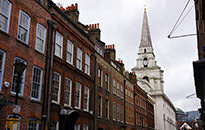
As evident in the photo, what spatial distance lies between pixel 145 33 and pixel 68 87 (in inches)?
3326

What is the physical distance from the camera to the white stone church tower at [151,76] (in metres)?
80.7

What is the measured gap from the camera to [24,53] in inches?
596

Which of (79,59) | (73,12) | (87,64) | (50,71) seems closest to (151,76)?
(87,64)

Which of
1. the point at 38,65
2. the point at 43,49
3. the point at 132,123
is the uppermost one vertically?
the point at 43,49

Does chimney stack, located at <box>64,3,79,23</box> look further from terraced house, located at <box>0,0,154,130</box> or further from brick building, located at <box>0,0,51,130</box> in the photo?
brick building, located at <box>0,0,51,130</box>

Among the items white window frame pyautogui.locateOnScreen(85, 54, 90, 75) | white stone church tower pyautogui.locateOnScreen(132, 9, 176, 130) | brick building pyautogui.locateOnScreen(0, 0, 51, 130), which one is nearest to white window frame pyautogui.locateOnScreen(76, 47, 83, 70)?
white window frame pyautogui.locateOnScreen(85, 54, 90, 75)

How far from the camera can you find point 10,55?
549 inches

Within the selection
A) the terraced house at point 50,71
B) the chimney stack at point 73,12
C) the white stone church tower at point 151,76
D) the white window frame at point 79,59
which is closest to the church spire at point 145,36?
the white stone church tower at point 151,76

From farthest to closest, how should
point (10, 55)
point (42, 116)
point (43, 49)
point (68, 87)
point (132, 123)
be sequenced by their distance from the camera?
1. point (132, 123)
2. point (68, 87)
3. point (43, 49)
4. point (42, 116)
5. point (10, 55)

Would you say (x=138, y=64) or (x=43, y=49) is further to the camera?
(x=138, y=64)

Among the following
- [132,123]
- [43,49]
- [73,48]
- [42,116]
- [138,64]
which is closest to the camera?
[42,116]

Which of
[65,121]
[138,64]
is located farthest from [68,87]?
[138,64]

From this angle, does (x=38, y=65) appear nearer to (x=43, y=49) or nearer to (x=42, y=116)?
(x=43, y=49)

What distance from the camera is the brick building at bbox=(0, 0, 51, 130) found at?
13.5 metres
